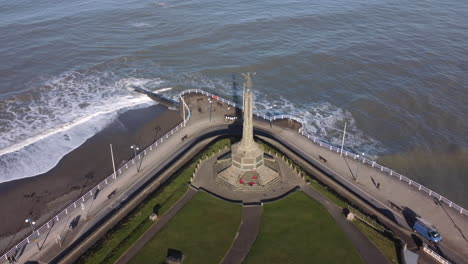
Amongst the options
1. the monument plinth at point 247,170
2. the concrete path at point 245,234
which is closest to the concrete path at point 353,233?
the monument plinth at point 247,170

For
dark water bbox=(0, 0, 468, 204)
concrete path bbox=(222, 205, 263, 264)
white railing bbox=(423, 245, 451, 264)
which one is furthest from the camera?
dark water bbox=(0, 0, 468, 204)

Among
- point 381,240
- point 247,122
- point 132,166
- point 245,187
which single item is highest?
point 247,122

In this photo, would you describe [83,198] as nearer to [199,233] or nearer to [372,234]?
[199,233]

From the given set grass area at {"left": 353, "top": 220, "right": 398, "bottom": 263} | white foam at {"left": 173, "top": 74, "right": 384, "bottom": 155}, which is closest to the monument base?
grass area at {"left": 353, "top": 220, "right": 398, "bottom": 263}

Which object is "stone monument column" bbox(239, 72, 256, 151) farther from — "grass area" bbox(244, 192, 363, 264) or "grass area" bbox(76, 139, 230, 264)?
"grass area" bbox(244, 192, 363, 264)

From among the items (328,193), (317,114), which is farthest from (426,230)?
(317,114)

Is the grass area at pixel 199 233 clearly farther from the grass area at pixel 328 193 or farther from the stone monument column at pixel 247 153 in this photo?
the grass area at pixel 328 193
